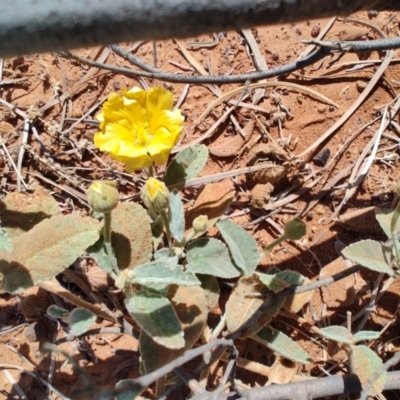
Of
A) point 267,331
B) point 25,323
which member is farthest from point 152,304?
point 25,323

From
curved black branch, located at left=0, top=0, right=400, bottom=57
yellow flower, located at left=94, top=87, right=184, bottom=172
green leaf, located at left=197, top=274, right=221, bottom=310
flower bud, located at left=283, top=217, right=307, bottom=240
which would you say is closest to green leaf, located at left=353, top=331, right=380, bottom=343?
flower bud, located at left=283, top=217, right=307, bottom=240

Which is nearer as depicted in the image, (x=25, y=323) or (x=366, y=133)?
(x=25, y=323)

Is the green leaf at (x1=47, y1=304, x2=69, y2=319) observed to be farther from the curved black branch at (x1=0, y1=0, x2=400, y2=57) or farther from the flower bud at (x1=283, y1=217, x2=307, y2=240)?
the curved black branch at (x1=0, y1=0, x2=400, y2=57)

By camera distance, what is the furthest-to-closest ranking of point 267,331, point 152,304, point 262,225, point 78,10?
1. point 262,225
2. point 267,331
3. point 152,304
4. point 78,10

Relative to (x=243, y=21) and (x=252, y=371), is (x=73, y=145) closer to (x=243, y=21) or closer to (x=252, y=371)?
(x=252, y=371)

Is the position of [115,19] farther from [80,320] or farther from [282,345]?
[282,345]

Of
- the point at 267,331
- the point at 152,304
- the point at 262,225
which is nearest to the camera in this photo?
the point at 152,304

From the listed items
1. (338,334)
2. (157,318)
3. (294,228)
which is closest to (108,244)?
(157,318)
